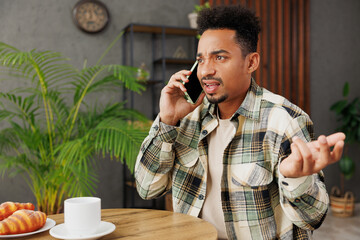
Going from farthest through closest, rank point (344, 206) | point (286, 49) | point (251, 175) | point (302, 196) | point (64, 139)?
point (286, 49) → point (344, 206) → point (64, 139) → point (251, 175) → point (302, 196)

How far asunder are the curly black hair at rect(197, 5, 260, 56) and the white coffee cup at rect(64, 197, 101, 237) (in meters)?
0.80

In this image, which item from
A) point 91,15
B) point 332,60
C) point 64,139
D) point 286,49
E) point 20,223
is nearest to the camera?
point 20,223

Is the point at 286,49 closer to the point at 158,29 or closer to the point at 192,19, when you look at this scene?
the point at 192,19

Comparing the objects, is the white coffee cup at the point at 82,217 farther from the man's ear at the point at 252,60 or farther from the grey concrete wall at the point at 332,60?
the grey concrete wall at the point at 332,60

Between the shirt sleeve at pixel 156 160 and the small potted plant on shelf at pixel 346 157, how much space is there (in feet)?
10.7

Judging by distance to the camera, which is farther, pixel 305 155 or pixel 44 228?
pixel 44 228

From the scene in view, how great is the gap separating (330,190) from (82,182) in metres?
3.59

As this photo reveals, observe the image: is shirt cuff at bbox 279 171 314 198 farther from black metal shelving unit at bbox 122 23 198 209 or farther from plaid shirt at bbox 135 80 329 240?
black metal shelving unit at bbox 122 23 198 209

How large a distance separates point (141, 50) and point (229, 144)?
261cm

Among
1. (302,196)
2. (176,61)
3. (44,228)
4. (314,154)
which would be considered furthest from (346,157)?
(44,228)

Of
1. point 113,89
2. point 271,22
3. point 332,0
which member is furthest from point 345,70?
point 113,89

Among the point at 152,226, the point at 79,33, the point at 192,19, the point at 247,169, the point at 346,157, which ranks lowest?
the point at 346,157

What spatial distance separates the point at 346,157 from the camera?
4.15m

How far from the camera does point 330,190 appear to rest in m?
4.60
